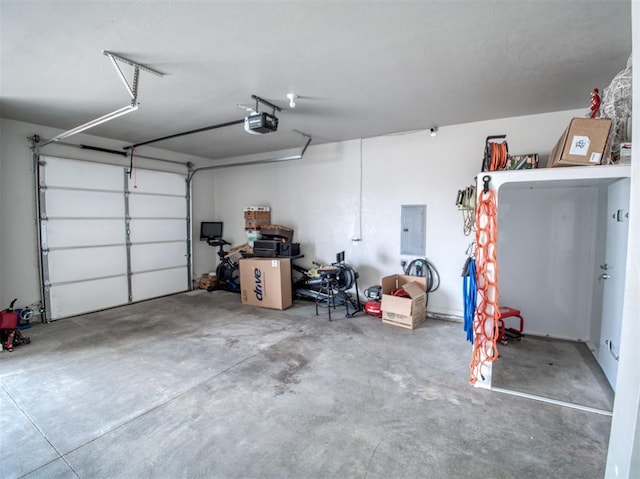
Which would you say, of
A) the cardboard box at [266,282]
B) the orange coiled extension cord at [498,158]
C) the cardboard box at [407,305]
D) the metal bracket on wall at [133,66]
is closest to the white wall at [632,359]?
the orange coiled extension cord at [498,158]

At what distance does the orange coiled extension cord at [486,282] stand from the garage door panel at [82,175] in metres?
5.81

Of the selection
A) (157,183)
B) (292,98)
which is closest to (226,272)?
(157,183)

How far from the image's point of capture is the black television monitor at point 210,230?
685cm

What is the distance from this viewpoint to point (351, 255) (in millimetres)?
5559

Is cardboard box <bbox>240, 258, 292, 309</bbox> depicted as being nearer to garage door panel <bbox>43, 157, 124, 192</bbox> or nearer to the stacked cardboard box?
the stacked cardboard box

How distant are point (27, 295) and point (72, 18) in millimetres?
4278

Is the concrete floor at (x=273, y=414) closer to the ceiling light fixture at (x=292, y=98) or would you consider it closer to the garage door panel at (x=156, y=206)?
the garage door panel at (x=156, y=206)

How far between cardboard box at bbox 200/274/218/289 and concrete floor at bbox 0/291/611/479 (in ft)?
9.08

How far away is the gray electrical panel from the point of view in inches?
190

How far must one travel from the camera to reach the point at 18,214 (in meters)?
4.37

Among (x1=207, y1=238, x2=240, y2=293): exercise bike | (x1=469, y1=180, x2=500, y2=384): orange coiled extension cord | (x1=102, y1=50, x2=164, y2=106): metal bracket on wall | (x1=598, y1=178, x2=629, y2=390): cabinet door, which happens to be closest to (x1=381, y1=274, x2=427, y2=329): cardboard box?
(x1=469, y1=180, x2=500, y2=384): orange coiled extension cord

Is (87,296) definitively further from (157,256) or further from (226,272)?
(226,272)

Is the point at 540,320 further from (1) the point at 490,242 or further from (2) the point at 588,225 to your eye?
(1) the point at 490,242

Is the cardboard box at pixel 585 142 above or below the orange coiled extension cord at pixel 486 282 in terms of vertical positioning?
above
